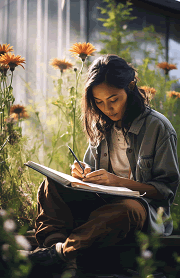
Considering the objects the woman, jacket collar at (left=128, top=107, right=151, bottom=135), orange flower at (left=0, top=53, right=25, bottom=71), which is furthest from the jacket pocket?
orange flower at (left=0, top=53, right=25, bottom=71)

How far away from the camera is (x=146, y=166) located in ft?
3.55

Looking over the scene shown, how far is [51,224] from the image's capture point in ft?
3.41

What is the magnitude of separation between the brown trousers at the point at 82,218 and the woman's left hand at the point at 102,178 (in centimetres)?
6

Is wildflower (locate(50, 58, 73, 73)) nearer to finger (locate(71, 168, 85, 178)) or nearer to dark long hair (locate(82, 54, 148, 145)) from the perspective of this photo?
dark long hair (locate(82, 54, 148, 145))

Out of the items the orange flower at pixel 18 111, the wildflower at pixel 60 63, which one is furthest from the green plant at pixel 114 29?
the orange flower at pixel 18 111

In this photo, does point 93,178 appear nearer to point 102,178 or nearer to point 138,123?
point 102,178

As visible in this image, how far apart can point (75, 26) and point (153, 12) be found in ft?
3.62

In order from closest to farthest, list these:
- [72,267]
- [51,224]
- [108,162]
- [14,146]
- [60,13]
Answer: [72,267], [51,224], [108,162], [14,146], [60,13]

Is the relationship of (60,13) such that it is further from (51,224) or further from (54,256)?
(54,256)

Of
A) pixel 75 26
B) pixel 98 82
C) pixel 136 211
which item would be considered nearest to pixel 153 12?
pixel 75 26

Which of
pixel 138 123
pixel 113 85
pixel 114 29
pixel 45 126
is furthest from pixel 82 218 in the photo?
pixel 114 29

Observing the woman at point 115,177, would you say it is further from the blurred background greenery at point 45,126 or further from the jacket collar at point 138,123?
the blurred background greenery at point 45,126

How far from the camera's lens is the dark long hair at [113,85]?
1.11 metres

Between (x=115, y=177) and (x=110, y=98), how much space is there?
0.35 meters
